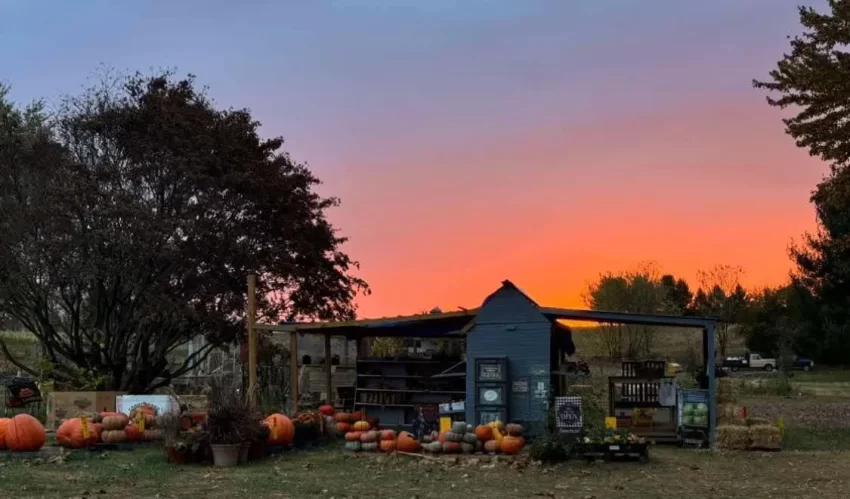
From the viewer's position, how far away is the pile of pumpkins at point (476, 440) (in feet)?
46.5

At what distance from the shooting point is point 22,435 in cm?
1429

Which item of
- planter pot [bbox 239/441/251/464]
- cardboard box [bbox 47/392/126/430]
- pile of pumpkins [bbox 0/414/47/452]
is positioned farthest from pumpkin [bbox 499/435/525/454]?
cardboard box [bbox 47/392/126/430]

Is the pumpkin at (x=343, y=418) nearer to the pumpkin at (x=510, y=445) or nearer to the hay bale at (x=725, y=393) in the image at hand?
the pumpkin at (x=510, y=445)

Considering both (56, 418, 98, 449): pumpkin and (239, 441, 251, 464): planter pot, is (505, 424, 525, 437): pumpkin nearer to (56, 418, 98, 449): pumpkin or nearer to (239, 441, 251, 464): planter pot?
(239, 441, 251, 464): planter pot

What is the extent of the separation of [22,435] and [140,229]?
670 centimetres

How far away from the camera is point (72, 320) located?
22219 millimetres

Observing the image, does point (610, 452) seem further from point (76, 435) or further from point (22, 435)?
point (22, 435)

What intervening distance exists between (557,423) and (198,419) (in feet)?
18.8

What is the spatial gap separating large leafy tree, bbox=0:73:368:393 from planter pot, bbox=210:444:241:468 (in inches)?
290

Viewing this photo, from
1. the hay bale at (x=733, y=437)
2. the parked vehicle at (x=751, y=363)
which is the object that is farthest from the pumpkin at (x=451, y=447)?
the parked vehicle at (x=751, y=363)

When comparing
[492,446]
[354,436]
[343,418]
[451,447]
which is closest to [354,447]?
[354,436]

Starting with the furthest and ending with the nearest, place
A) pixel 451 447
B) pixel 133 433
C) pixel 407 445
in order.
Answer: pixel 133 433 < pixel 407 445 < pixel 451 447

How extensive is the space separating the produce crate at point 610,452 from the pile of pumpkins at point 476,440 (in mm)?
1255

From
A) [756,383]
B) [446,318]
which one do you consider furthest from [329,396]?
[756,383]
